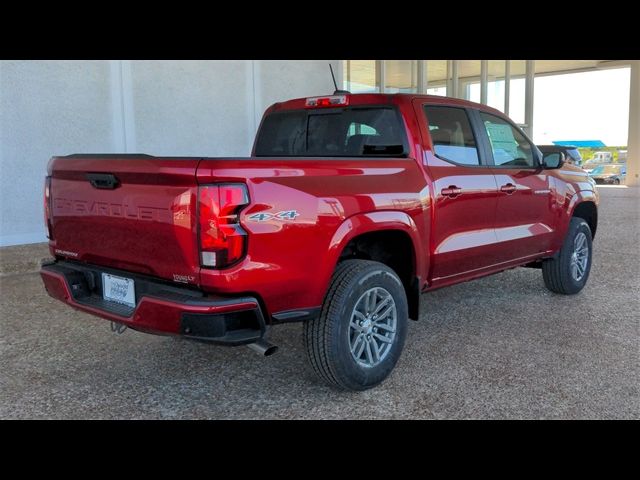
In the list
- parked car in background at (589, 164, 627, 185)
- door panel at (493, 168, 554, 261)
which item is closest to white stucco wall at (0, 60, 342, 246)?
door panel at (493, 168, 554, 261)

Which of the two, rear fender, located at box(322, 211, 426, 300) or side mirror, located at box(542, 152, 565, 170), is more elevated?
side mirror, located at box(542, 152, 565, 170)

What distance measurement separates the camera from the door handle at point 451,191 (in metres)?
4.01

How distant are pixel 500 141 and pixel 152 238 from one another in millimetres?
3120

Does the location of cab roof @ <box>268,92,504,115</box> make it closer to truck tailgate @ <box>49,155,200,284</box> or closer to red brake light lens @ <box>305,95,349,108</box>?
red brake light lens @ <box>305,95,349,108</box>

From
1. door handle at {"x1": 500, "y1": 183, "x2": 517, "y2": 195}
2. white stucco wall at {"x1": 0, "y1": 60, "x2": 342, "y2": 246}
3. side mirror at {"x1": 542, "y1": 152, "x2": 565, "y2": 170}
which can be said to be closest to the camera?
door handle at {"x1": 500, "y1": 183, "x2": 517, "y2": 195}

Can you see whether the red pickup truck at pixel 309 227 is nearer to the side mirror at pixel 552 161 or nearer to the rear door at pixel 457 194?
the rear door at pixel 457 194

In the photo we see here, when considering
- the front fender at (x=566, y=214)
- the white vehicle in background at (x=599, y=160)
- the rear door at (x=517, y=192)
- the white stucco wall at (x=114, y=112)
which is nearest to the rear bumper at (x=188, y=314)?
the rear door at (x=517, y=192)

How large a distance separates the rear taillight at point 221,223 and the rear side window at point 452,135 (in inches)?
A: 72.1

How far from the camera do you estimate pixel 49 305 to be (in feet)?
18.0

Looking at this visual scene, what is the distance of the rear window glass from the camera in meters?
3.99

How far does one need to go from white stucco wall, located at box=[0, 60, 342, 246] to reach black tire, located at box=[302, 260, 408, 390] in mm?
5545
